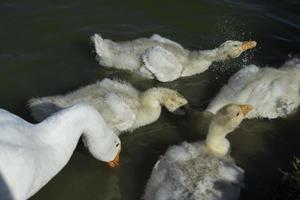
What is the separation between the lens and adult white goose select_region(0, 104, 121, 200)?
548 cm

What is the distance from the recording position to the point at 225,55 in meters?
8.80

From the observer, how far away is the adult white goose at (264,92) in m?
7.63

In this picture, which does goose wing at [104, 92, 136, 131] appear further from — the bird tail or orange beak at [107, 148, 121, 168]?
the bird tail

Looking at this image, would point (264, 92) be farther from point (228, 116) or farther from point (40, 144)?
point (40, 144)

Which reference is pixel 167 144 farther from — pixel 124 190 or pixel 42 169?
pixel 42 169

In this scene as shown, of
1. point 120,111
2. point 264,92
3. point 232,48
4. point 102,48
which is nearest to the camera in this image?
Answer: point 120,111

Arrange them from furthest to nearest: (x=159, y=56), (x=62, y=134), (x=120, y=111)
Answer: (x=159, y=56) → (x=120, y=111) → (x=62, y=134)

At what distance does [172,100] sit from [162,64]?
2.32 feet

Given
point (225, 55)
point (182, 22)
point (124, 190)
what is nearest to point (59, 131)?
point (124, 190)

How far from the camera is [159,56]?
8188mm

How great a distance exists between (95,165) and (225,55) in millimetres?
2826

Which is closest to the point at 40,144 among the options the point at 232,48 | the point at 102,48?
the point at 102,48

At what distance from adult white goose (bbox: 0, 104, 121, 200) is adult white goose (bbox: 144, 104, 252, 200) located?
69 centimetres

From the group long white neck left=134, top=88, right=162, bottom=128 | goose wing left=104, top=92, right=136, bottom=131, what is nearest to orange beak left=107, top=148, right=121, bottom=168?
goose wing left=104, top=92, right=136, bottom=131
